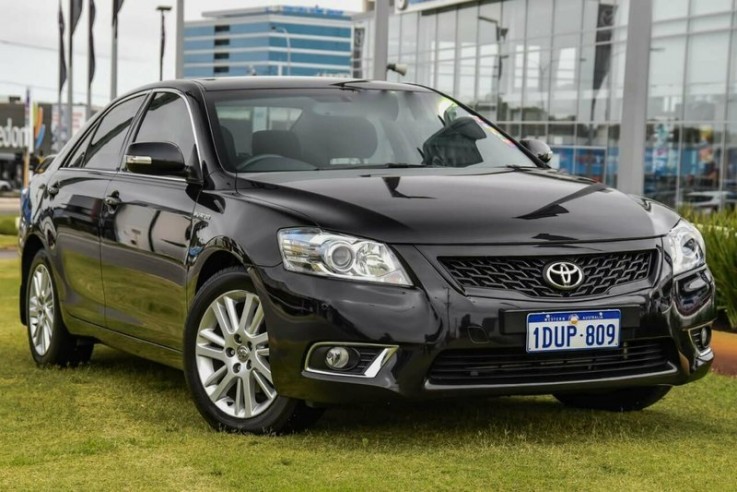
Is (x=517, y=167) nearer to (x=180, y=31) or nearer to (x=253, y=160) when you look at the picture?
(x=253, y=160)

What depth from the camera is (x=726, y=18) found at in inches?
1303

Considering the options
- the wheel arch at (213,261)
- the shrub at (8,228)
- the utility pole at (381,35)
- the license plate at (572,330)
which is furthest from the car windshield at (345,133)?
the shrub at (8,228)

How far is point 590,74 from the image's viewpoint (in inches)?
1580

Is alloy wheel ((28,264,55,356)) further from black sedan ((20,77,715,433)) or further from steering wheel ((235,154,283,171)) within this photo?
steering wheel ((235,154,283,171))

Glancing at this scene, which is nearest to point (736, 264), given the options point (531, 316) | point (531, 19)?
point (531, 316)

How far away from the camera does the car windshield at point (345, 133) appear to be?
6359mm

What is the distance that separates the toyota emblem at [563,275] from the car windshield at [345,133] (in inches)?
51.9

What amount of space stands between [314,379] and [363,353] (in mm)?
218

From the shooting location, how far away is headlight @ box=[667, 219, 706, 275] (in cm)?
569

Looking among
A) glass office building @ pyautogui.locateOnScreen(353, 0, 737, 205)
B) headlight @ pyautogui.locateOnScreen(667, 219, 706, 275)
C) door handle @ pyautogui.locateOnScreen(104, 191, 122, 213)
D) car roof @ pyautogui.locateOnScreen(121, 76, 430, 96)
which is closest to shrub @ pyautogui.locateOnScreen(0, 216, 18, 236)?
glass office building @ pyautogui.locateOnScreen(353, 0, 737, 205)

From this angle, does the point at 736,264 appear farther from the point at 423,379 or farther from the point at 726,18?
the point at 726,18

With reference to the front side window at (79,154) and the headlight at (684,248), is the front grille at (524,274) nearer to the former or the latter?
the headlight at (684,248)

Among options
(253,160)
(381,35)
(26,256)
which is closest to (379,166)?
(253,160)

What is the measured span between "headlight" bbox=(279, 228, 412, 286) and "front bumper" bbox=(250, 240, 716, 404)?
0.13 feet
